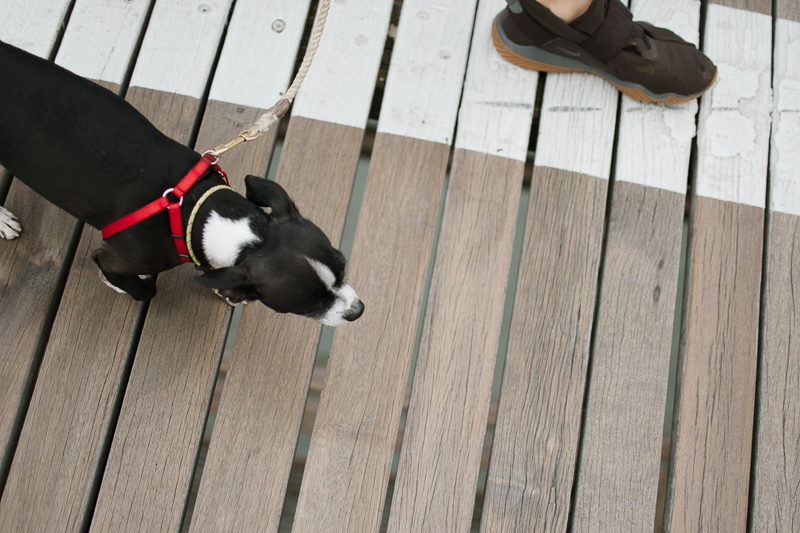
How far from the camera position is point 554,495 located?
202 cm

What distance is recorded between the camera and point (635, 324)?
85.9 inches

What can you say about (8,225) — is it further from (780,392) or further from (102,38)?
(780,392)

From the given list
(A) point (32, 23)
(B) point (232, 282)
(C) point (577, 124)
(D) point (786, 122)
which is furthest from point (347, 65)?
(D) point (786, 122)

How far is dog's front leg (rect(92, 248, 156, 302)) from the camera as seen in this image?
1875 mm

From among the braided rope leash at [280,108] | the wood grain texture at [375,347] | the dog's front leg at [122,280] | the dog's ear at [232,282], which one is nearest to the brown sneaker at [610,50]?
the wood grain texture at [375,347]

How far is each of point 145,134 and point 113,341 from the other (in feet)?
2.78

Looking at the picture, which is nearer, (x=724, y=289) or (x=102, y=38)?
(x=724, y=289)

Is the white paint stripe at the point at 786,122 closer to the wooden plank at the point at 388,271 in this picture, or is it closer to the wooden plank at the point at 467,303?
the wooden plank at the point at 467,303

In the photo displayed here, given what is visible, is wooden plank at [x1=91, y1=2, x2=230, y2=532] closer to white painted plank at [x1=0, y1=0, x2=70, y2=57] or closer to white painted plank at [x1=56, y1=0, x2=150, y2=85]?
white painted plank at [x1=56, y1=0, x2=150, y2=85]

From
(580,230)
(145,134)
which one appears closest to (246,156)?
(145,134)

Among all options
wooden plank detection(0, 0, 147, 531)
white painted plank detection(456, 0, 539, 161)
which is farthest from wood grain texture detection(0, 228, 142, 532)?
white painted plank detection(456, 0, 539, 161)

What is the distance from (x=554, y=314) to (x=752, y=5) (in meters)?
1.87

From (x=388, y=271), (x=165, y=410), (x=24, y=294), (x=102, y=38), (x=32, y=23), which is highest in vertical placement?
(x=32, y=23)

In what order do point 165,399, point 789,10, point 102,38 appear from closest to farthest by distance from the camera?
point 165,399, point 102,38, point 789,10
